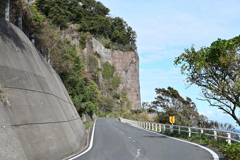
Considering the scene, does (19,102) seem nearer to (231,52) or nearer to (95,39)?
(231,52)

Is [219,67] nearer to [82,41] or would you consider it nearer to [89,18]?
[82,41]

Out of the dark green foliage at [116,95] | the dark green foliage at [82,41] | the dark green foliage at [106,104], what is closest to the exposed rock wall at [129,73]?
the dark green foliage at [116,95]

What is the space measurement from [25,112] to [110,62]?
3323 inches

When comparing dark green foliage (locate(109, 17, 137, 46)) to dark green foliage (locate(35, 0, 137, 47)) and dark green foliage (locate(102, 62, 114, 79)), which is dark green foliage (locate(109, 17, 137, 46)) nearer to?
dark green foliage (locate(35, 0, 137, 47))

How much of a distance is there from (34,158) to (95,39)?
84.9m

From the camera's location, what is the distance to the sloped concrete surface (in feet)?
24.6

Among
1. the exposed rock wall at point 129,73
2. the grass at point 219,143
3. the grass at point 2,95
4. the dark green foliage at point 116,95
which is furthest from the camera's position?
the exposed rock wall at point 129,73

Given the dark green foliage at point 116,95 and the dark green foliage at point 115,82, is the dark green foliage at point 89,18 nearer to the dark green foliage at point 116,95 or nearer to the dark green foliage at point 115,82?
the dark green foliage at point 115,82

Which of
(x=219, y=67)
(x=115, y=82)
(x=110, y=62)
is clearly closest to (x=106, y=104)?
(x=115, y=82)

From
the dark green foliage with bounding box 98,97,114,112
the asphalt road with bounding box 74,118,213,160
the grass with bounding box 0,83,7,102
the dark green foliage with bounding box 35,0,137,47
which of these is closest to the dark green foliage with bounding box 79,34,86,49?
the dark green foliage with bounding box 35,0,137,47

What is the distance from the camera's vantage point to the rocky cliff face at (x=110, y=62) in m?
83.6

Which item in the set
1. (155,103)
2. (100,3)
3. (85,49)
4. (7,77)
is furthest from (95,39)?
(7,77)

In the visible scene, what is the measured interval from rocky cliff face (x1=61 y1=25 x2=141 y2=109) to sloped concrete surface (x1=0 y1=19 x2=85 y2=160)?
68.2m

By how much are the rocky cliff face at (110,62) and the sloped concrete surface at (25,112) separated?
6824cm
